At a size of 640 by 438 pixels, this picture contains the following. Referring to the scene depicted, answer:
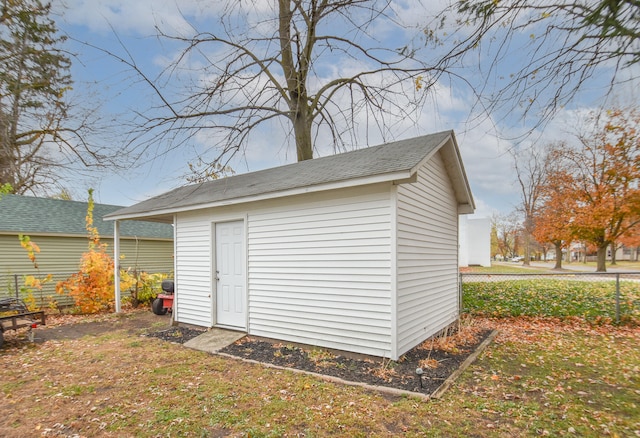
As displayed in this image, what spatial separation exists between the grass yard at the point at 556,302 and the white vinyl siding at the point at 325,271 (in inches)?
223

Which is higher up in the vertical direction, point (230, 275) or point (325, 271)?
point (325, 271)

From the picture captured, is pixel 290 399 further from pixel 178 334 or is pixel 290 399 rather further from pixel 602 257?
pixel 602 257

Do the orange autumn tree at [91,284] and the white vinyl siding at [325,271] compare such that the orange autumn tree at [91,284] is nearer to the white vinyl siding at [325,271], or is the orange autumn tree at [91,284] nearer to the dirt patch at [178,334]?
the dirt patch at [178,334]

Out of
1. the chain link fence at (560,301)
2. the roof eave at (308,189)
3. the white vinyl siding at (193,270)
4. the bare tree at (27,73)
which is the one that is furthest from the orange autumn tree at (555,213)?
the bare tree at (27,73)

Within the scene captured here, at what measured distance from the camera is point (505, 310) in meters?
8.99

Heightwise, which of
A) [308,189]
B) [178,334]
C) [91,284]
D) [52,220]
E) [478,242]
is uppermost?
[308,189]

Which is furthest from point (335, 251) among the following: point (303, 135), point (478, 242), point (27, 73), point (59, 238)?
point (478, 242)

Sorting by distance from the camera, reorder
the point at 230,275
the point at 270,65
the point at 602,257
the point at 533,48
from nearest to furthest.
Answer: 1. the point at 533,48
2. the point at 270,65
3. the point at 230,275
4. the point at 602,257

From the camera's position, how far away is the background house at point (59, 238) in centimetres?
1109

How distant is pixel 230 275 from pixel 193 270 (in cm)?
120

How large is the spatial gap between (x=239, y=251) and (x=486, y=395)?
4.90 m

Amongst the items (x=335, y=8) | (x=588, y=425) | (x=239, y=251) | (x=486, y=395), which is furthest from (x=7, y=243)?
(x=588, y=425)

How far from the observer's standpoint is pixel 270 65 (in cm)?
637

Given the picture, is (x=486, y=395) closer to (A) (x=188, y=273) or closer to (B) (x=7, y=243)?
(A) (x=188, y=273)
